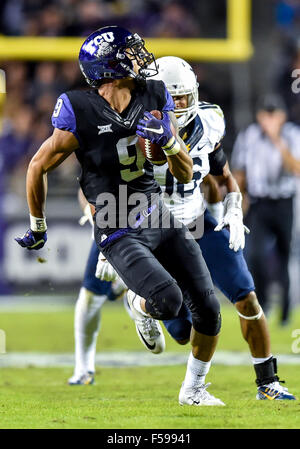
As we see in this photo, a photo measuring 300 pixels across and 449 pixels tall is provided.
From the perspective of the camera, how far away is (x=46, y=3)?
33.0ft

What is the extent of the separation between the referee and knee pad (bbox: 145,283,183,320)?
3.78 meters

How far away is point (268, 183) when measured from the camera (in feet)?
24.5

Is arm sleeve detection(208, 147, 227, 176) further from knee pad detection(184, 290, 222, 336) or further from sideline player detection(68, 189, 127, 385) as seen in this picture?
sideline player detection(68, 189, 127, 385)

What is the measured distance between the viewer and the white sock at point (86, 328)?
4883 mm

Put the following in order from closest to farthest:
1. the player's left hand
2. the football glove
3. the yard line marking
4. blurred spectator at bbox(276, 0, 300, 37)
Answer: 1. the player's left hand
2. the football glove
3. the yard line marking
4. blurred spectator at bbox(276, 0, 300, 37)

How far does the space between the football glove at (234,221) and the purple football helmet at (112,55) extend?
795 mm

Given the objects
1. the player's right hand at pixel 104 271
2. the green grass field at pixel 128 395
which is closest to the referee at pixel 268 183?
the green grass field at pixel 128 395

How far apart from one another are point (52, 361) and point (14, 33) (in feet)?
15.5

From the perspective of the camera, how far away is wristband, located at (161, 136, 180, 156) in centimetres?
359

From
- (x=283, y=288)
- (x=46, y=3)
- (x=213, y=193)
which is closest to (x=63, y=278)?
(x=283, y=288)

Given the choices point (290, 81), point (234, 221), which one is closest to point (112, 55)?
point (234, 221)

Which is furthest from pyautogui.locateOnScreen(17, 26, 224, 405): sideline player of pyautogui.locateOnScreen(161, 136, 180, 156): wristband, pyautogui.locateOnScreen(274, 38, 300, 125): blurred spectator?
pyautogui.locateOnScreen(274, 38, 300, 125): blurred spectator

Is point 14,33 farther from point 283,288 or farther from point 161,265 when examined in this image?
point 161,265
